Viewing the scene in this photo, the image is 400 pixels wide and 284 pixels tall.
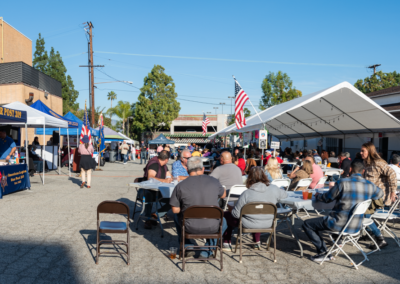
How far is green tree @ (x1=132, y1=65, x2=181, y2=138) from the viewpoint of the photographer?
159 feet

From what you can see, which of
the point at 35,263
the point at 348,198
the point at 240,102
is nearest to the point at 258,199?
the point at 348,198

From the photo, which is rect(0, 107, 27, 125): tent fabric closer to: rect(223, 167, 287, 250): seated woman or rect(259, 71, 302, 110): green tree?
rect(223, 167, 287, 250): seated woman

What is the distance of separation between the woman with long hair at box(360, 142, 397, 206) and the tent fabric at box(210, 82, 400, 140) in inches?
244

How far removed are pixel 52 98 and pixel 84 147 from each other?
596 inches

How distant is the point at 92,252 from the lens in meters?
4.86

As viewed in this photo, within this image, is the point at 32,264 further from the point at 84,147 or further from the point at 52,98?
the point at 52,98

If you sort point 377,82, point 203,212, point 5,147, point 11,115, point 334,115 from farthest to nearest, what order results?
point 377,82 → point 334,115 → point 5,147 → point 11,115 → point 203,212

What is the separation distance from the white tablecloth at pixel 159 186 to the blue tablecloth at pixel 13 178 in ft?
15.5

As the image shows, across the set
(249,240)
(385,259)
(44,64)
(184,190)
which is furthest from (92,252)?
(44,64)

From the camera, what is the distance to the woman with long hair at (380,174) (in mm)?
5461

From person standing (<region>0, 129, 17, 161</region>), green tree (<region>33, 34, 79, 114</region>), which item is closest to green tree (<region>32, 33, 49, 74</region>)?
green tree (<region>33, 34, 79, 114</region>)

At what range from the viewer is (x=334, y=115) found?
1512 centimetres

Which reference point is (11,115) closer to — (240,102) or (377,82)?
(240,102)

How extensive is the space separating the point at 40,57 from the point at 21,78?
30.5 m
